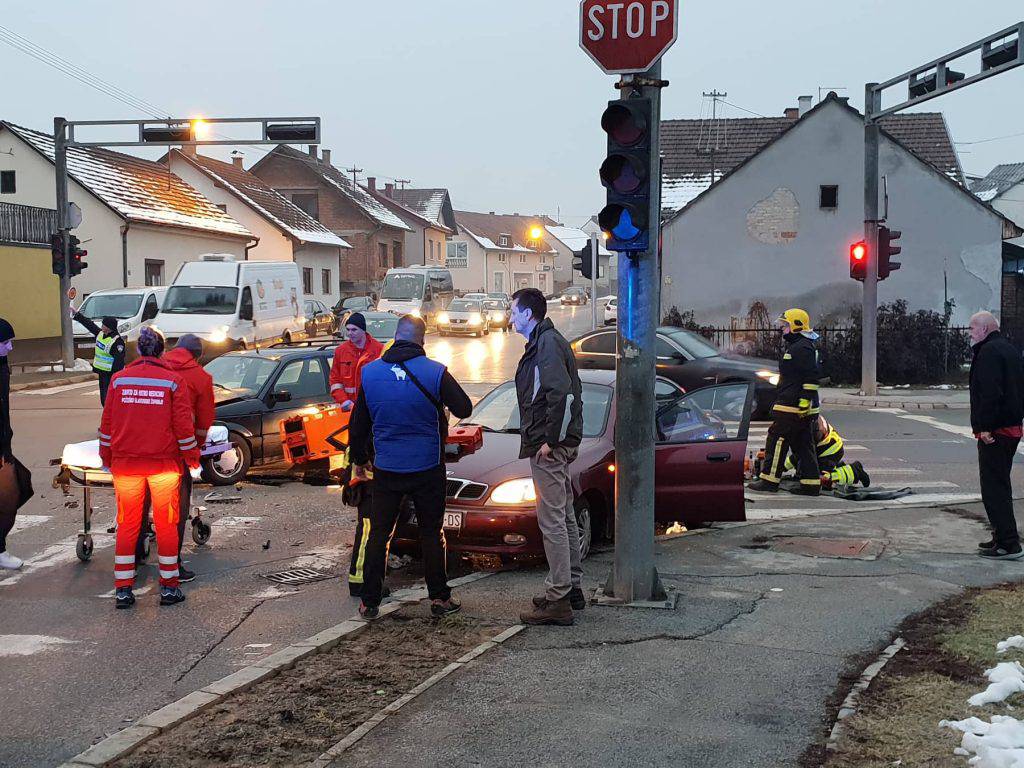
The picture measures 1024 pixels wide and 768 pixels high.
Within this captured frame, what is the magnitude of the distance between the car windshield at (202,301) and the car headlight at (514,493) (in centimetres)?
1997

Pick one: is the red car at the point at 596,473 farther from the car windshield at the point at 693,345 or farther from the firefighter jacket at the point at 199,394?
the car windshield at the point at 693,345

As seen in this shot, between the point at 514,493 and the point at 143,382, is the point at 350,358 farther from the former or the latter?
the point at 143,382

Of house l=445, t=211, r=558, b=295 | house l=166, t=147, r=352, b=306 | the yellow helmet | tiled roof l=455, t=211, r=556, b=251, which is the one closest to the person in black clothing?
the yellow helmet

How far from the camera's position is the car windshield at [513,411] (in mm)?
9094

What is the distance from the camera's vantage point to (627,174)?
664 cm

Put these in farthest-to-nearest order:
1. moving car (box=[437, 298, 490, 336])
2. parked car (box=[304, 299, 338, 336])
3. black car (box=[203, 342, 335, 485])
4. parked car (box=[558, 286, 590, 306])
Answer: parked car (box=[558, 286, 590, 306])
moving car (box=[437, 298, 490, 336])
parked car (box=[304, 299, 338, 336])
black car (box=[203, 342, 335, 485])

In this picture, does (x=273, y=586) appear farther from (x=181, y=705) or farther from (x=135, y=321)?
(x=135, y=321)

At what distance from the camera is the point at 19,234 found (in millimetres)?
30219

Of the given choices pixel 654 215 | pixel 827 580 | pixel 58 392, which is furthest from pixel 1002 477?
pixel 58 392

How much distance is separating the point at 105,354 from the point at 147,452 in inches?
381

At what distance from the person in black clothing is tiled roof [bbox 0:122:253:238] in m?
33.1

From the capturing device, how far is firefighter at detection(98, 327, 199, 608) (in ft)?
23.6

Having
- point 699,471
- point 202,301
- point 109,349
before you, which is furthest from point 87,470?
point 202,301

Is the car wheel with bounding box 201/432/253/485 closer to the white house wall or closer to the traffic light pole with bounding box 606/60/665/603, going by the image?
the traffic light pole with bounding box 606/60/665/603
